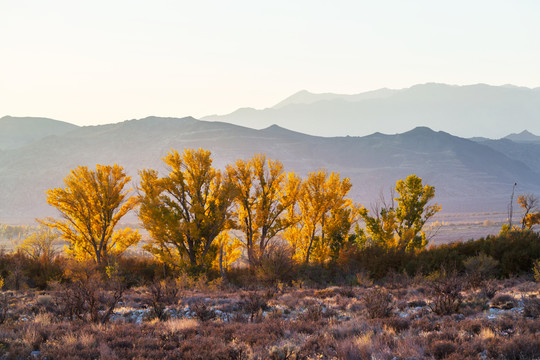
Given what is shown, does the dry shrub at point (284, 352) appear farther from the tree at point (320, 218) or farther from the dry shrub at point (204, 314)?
the tree at point (320, 218)

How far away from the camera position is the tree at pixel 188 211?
27438 millimetres

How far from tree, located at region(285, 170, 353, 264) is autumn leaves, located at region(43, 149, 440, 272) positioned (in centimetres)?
9

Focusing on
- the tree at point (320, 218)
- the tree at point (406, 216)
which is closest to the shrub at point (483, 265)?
the tree at point (406, 216)

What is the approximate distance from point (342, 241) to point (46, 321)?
1088 inches

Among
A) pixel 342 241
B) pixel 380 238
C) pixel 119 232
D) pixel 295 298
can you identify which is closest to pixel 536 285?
pixel 295 298

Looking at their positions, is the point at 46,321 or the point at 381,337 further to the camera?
the point at 46,321

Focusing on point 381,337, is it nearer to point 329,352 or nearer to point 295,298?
point 329,352

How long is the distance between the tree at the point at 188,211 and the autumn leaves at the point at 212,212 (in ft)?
0.22

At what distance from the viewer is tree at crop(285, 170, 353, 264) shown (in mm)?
35625

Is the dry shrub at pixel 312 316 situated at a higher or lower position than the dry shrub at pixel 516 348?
lower

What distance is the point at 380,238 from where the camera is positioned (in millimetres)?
33750

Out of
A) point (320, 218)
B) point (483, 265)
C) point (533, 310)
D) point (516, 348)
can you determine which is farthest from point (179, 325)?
point (320, 218)

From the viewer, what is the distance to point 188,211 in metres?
29.2

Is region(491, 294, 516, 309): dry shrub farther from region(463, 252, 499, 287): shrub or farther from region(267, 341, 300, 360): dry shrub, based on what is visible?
region(463, 252, 499, 287): shrub
